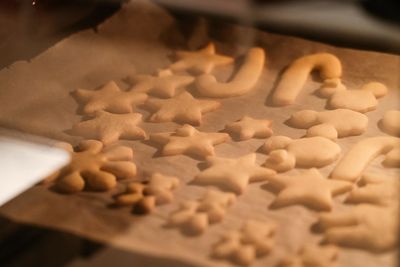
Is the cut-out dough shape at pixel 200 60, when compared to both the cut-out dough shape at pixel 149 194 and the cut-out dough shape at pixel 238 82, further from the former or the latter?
the cut-out dough shape at pixel 149 194

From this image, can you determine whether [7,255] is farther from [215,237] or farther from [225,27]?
[225,27]

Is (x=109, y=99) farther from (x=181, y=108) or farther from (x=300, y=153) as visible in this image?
(x=300, y=153)

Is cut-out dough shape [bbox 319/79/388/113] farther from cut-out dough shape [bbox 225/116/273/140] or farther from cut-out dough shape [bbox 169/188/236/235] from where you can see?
cut-out dough shape [bbox 169/188/236/235]

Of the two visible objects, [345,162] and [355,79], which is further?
[355,79]

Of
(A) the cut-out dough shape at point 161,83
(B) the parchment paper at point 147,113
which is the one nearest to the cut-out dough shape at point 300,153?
(B) the parchment paper at point 147,113

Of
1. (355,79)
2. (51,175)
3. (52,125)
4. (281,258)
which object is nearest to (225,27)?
(355,79)

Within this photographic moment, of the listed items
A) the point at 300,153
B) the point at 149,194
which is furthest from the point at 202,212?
the point at 300,153
